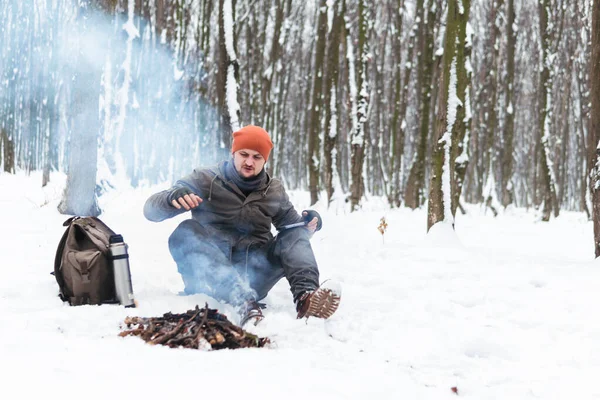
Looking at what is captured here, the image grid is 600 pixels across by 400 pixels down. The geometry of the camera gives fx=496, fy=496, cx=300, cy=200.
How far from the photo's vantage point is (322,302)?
255 cm

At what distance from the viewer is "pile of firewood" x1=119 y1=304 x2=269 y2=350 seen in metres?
2.15

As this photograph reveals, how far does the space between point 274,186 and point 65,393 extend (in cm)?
182

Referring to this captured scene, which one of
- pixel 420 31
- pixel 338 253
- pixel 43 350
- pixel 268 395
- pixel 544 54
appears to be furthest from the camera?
pixel 420 31

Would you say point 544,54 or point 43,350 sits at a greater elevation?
point 544,54

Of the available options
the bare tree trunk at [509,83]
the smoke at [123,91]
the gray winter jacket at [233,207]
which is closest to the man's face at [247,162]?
the gray winter jacket at [233,207]

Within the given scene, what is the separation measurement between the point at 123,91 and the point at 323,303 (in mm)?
13013

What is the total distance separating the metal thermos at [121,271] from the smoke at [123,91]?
974 cm

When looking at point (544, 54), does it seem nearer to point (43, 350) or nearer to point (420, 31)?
point (420, 31)

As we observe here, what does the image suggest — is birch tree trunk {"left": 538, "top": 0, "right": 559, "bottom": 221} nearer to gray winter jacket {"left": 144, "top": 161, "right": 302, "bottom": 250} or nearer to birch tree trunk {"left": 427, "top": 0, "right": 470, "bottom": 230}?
birch tree trunk {"left": 427, "top": 0, "right": 470, "bottom": 230}

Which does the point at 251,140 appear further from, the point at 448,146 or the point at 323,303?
the point at 448,146

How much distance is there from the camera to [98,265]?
273 centimetres

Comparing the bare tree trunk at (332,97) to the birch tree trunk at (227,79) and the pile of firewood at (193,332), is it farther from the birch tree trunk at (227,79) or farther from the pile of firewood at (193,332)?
the pile of firewood at (193,332)

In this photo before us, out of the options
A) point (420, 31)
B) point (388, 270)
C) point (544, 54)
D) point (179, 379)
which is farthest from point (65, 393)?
point (420, 31)

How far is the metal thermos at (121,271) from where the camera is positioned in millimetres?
2699
